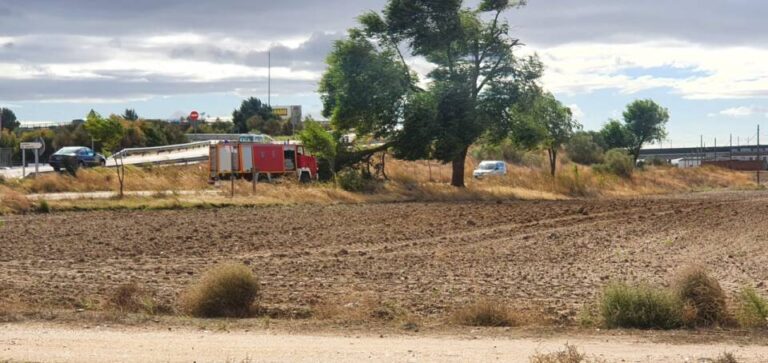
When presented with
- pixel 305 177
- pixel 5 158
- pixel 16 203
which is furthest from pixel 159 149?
pixel 16 203

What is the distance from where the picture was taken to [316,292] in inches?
722

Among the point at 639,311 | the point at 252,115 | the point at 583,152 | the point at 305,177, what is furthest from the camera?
the point at 252,115

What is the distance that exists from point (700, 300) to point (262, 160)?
45226 millimetres

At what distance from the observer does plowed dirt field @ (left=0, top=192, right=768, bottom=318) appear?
18625 mm

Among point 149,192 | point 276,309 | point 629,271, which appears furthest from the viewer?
point 149,192

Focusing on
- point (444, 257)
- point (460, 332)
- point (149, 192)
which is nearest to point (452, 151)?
point (149, 192)

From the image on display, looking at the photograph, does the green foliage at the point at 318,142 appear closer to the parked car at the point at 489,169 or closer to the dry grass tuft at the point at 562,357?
the parked car at the point at 489,169

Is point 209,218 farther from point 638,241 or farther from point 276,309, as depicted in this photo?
point 276,309

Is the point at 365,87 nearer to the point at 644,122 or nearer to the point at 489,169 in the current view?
the point at 489,169

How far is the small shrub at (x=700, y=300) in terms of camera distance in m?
14.8

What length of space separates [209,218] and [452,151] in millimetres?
21846

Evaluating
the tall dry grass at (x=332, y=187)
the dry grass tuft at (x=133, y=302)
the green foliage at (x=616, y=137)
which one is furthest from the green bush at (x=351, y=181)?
the green foliage at (x=616, y=137)

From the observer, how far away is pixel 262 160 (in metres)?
58.6

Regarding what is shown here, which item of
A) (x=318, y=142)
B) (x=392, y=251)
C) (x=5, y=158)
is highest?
(x=318, y=142)
